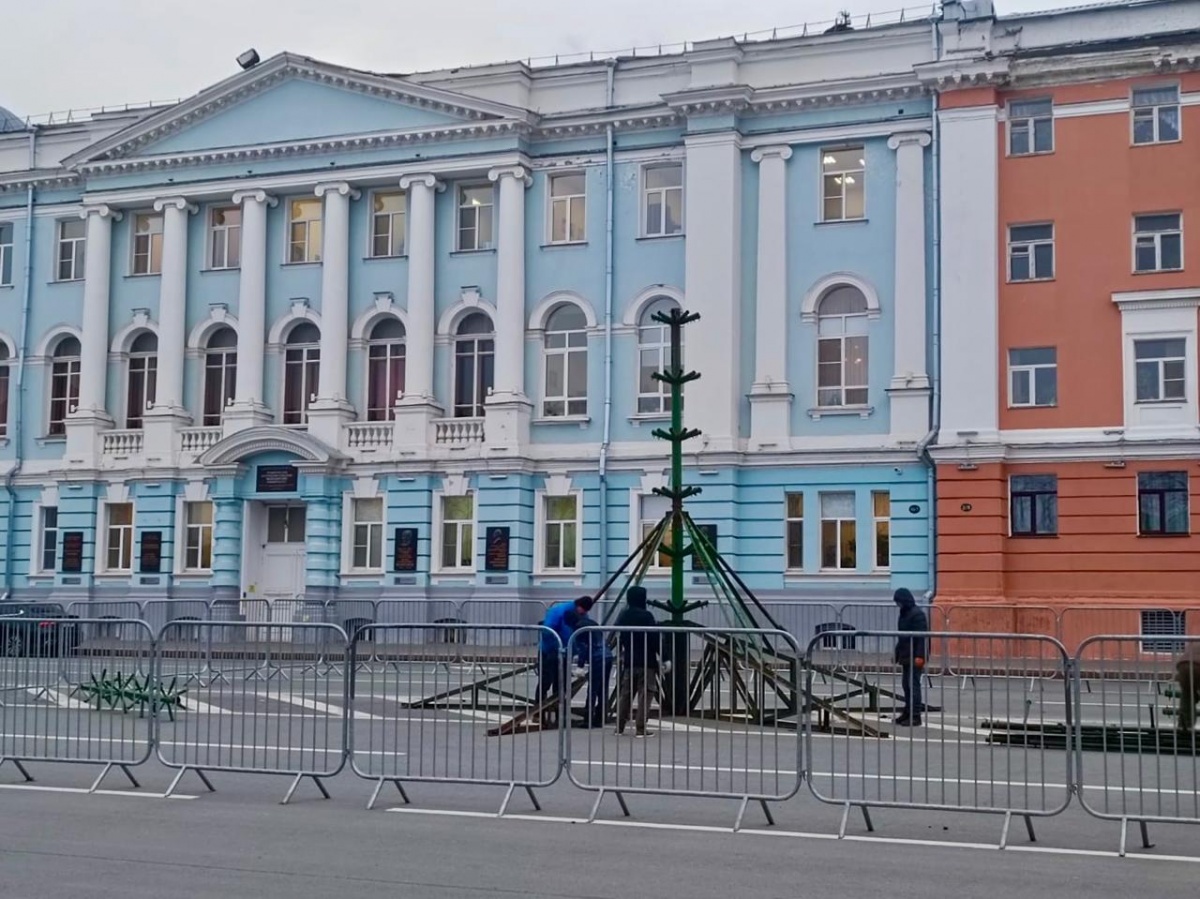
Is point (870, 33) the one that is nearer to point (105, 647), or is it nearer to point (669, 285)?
point (669, 285)

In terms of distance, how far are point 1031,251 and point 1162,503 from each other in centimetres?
572

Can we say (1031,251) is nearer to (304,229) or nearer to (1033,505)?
(1033,505)

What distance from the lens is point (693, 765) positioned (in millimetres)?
10750

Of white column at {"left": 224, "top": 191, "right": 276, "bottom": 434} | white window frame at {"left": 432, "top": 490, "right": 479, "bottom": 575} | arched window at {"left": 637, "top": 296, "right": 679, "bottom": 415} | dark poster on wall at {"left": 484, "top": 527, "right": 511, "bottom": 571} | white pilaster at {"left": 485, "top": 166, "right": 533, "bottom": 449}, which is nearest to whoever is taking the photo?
arched window at {"left": 637, "top": 296, "right": 679, "bottom": 415}

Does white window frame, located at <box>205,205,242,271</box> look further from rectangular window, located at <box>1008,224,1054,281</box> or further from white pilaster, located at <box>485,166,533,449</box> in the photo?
rectangular window, located at <box>1008,224,1054,281</box>

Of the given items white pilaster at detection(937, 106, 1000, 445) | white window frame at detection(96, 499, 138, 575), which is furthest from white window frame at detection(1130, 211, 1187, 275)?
white window frame at detection(96, 499, 138, 575)

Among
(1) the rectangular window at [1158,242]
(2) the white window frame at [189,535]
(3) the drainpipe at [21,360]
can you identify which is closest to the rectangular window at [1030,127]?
(1) the rectangular window at [1158,242]

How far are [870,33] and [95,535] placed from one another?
21.8 metres

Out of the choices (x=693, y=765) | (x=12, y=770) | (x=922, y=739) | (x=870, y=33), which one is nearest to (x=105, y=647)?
(x=12, y=770)

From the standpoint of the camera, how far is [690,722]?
10.9 metres

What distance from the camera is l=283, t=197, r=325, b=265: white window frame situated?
3759cm

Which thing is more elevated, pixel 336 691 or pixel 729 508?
pixel 729 508

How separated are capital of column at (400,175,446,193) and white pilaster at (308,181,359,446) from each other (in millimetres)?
1449

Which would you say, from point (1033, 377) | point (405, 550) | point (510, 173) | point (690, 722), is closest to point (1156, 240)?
point (1033, 377)
